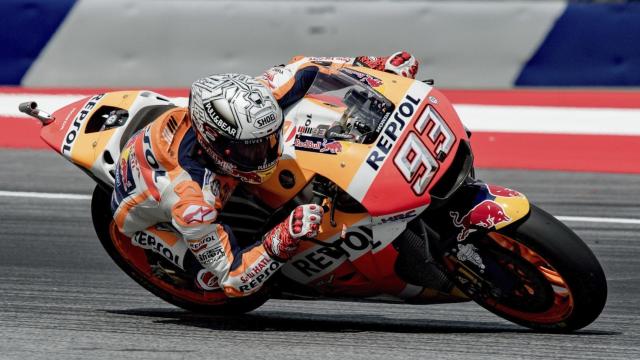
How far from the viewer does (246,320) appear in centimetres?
623

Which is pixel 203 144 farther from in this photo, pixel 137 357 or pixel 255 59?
pixel 255 59

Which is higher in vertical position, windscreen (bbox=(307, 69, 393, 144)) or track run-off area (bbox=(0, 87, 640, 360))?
windscreen (bbox=(307, 69, 393, 144))

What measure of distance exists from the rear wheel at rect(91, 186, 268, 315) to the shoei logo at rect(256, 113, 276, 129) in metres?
1.40

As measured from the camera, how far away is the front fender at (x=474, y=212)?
533 cm

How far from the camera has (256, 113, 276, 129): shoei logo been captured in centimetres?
519

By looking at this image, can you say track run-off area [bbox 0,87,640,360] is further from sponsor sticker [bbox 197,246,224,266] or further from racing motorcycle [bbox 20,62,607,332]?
sponsor sticker [bbox 197,246,224,266]

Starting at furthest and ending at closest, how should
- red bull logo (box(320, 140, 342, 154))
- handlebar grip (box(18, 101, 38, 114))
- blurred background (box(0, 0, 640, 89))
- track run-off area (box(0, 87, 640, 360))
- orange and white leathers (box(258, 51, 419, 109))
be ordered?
blurred background (box(0, 0, 640, 89)), handlebar grip (box(18, 101, 38, 114)), orange and white leathers (box(258, 51, 419, 109)), track run-off area (box(0, 87, 640, 360)), red bull logo (box(320, 140, 342, 154))

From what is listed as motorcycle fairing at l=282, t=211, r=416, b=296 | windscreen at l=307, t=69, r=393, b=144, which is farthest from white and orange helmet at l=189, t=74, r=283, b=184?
motorcycle fairing at l=282, t=211, r=416, b=296

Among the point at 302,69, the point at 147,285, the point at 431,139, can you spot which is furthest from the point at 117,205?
the point at 431,139

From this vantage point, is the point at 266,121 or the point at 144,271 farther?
the point at 144,271

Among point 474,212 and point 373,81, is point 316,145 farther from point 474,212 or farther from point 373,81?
point 474,212

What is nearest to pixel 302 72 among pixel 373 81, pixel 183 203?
pixel 373 81

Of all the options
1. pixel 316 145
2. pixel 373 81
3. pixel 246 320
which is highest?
pixel 373 81

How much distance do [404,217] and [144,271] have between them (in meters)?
1.75
